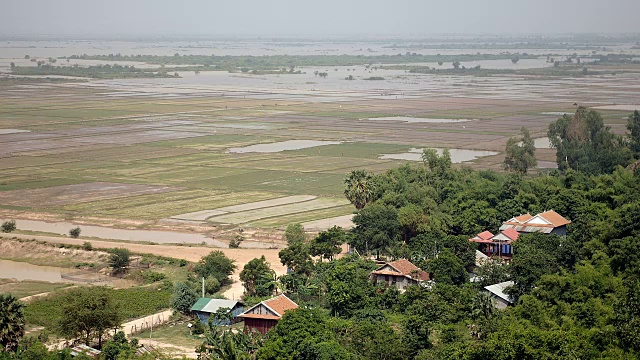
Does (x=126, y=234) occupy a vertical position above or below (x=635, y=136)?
above

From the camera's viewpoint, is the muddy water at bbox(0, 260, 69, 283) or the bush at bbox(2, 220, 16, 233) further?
the bush at bbox(2, 220, 16, 233)

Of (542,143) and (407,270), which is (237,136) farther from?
(407,270)

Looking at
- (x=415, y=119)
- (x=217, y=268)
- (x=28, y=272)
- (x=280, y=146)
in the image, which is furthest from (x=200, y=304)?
(x=415, y=119)

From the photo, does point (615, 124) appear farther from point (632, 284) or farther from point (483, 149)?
point (632, 284)

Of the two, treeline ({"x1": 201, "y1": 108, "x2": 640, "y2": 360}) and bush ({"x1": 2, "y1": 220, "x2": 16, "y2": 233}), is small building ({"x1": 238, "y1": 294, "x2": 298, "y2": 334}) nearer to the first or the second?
treeline ({"x1": 201, "y1": 108, "x2": 640, "y2": 360})

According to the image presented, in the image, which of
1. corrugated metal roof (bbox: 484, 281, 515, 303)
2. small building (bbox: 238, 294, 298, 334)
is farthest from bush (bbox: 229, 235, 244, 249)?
corrugated metal roof (bbox: 484, 281, 515, 303)

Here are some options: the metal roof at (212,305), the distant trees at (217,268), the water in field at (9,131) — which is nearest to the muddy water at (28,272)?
the distant trees at (217,268)
